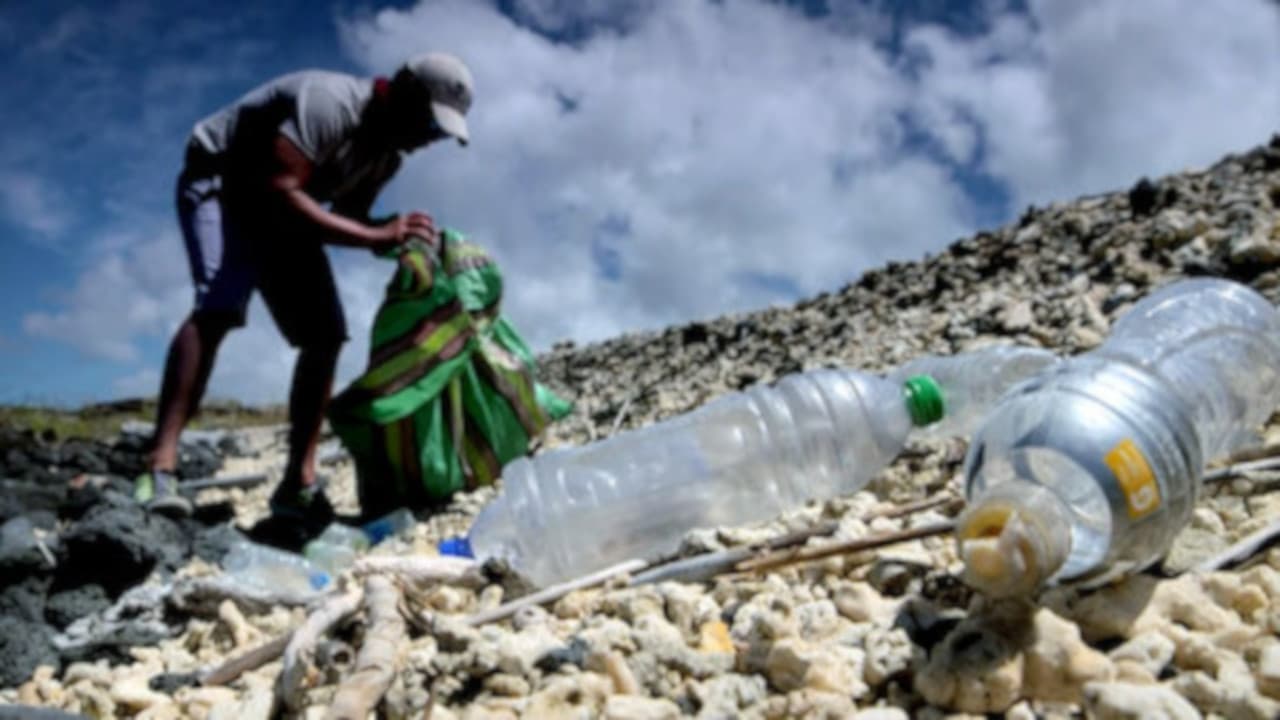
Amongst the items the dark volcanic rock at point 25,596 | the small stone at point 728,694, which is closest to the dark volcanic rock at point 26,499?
the dark volcanic rock at point 25,596

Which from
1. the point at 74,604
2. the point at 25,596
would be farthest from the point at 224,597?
the point at 25,596

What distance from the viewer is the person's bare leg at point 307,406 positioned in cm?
348

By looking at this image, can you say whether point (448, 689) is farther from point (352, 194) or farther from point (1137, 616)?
point (352, 194)

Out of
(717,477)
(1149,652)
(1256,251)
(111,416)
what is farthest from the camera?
(111,416)

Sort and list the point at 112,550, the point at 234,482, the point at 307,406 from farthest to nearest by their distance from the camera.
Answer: the point at 234,482
the point at 307,406
the point at 112,550

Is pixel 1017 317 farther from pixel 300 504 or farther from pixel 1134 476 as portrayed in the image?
pixel 300 504

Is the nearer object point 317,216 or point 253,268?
point 317,216

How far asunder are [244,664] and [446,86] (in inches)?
98.6

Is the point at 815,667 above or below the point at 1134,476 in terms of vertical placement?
below

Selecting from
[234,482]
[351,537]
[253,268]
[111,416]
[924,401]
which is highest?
[111,416]

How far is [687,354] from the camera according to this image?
597 cm

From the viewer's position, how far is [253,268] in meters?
3.46

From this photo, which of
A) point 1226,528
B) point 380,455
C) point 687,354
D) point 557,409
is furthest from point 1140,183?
point 380,455

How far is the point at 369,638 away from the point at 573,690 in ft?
1.28
